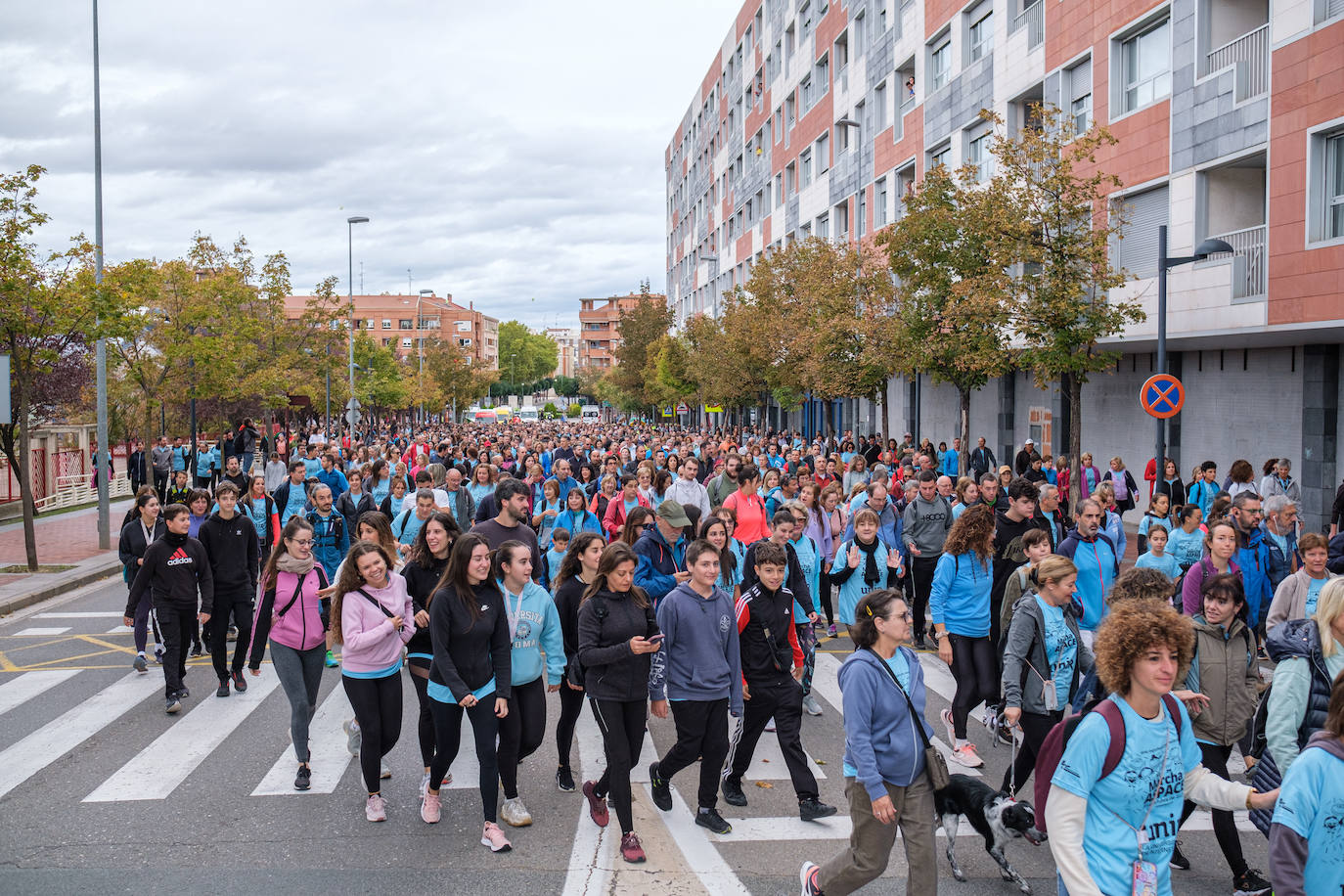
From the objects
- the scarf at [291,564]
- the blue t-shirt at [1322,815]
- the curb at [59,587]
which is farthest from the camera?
the curb at [59,587]

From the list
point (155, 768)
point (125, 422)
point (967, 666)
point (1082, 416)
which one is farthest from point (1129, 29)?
point (125, 422)

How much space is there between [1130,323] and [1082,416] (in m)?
4.61

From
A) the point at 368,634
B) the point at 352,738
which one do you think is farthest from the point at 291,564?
the point at 368,634

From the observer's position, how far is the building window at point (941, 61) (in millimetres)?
28438

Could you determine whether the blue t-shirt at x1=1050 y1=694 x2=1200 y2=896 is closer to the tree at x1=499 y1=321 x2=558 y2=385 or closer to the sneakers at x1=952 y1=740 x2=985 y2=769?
the sneakers at x1=952 y1=740 x2=985 y2=769

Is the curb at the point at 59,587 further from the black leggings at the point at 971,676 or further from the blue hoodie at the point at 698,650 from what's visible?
the black leggings at the point at 971,676

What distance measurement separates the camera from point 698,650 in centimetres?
583

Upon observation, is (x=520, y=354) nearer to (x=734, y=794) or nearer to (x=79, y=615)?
(x=79, y=615)

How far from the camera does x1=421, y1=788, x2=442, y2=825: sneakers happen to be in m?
6.07

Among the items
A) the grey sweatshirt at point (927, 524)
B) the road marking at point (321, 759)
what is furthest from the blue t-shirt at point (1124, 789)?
the grey sweatshirt at point (927, 524)

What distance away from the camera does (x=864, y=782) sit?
4449 millimetres

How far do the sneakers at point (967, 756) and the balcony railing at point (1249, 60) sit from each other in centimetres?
1393

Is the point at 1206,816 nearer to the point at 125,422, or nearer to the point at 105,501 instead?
the point at 105,501

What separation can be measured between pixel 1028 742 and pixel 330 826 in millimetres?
4061
